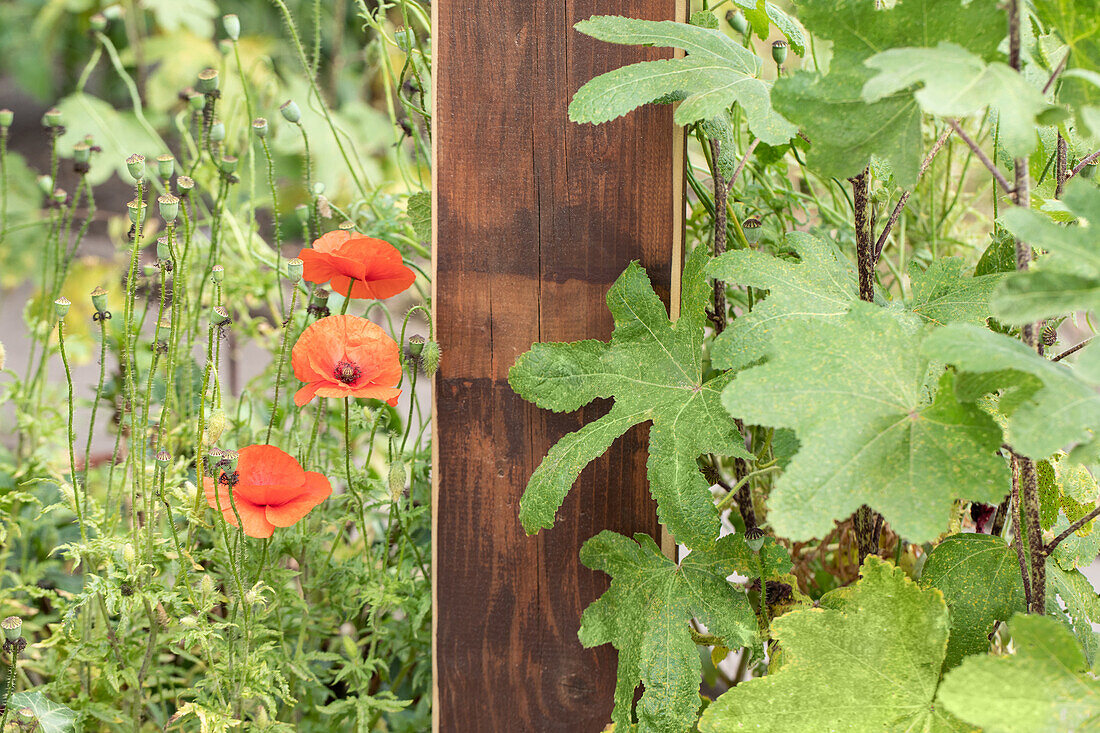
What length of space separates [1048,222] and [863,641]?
39cm

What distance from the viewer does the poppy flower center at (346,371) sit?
86 centimetres

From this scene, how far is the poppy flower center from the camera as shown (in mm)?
857

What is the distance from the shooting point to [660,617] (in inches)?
32.2

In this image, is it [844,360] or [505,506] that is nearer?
[844,360]

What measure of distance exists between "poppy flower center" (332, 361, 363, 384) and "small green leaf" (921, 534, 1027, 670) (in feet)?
1.97

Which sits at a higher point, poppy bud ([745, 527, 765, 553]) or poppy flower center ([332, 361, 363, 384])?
poppy flower center ([332, 361, 363, 384])

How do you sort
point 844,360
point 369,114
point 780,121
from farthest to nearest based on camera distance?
point 369,114
point 780,121
point 844,360

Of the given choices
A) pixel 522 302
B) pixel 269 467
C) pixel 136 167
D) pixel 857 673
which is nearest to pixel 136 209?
pixel 136 167

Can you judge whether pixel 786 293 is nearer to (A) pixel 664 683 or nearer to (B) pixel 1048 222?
(B) pixel 1048 222

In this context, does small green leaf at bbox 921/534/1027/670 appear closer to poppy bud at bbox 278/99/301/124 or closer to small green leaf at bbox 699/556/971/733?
small green leaf at bbox 699/556/971/733

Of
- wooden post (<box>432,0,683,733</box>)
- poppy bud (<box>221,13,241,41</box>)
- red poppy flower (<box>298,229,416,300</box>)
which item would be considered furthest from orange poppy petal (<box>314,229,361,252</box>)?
poppy bud (<box>221,13,241,41</box>)

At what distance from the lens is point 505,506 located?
0.94m

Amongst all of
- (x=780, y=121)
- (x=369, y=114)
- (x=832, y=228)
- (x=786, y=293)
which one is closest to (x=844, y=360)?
(x=786, y=293)

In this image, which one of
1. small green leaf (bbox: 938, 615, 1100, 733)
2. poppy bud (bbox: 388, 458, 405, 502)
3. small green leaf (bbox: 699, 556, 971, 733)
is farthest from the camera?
poppy bud (bbox: 388, 458, 405, 502)
